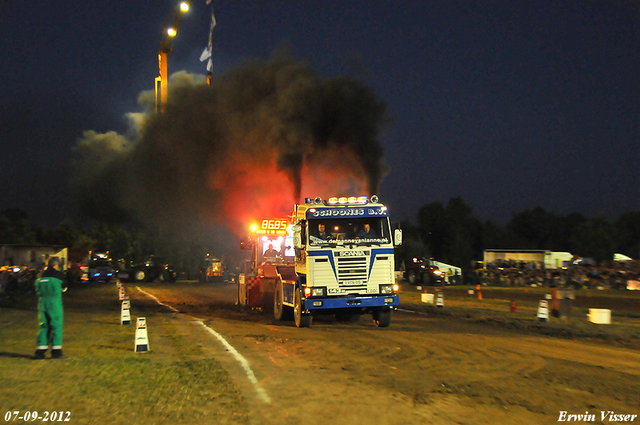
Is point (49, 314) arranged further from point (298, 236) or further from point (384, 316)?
point (384, 316)

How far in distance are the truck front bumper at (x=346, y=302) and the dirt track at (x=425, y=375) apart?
586 millimetres

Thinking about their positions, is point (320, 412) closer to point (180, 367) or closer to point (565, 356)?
point (180, 367)

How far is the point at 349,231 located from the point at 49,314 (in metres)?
6.96

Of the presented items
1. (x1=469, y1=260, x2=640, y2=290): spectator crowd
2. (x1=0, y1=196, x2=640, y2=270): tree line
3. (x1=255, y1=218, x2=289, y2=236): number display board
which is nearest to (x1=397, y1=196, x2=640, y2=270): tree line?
(x1=0, y1=196, x2=640, y2=270): tree line

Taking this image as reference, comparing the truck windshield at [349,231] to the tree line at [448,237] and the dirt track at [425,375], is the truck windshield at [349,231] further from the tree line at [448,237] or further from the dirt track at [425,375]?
the tree line at [448,237]

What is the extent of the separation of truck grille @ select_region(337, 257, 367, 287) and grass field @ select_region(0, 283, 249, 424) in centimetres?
384

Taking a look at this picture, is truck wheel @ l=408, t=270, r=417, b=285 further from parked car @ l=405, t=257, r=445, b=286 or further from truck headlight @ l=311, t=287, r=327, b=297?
truck headlight @ l=311, t=287, r=327, b=297

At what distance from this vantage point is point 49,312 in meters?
8.96

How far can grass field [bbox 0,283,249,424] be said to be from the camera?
6.03 metres

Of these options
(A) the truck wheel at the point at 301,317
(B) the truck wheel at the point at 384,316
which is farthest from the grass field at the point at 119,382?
(B) the truck wheel at the point at 384,316

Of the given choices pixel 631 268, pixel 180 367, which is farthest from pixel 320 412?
pixel 631 268

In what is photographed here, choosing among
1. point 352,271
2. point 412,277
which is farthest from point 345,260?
point 412,277

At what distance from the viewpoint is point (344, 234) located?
44.8 ft

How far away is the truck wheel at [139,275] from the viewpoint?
4066cm
